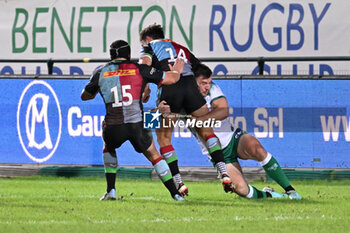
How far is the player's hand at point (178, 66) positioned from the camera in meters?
10.9

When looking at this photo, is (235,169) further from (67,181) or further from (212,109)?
(67,181)

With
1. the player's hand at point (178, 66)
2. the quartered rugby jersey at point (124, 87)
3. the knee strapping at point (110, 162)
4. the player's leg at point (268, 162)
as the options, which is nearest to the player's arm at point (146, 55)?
the player's hand at point (178, 66)

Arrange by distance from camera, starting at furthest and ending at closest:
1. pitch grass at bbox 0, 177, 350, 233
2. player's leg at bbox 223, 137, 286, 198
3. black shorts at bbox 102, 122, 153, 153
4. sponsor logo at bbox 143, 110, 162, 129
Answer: player's leg at bbox 223, 137, 286, 198 → sponsor logo at bbox 143, 110, 162, 129 → black shorts at bbox 102, 122, 153, 153 → pitch grass at bbox 0, 177, 350, 233

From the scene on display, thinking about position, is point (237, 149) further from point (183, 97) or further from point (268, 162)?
point (183, 97)

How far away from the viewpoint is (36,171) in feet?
46.4

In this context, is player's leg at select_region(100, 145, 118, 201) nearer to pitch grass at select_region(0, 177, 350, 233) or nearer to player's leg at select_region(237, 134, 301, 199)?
pitch grass at select_region(0, 177, 350, 233)

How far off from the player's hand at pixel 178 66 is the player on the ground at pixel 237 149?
268mm

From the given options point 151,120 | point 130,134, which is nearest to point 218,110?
point 151,120

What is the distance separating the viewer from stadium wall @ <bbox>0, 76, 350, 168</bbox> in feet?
43.8

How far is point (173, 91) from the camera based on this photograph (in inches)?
444

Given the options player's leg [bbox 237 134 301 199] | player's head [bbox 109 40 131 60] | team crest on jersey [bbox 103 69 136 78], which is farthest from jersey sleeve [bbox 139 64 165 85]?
player's leg [bbox 237 134 301 199]

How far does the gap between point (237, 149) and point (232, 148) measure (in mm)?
71

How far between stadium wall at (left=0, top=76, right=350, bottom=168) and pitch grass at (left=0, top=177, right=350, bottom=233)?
2.94ft

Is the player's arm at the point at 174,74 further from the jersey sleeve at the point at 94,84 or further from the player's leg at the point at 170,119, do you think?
the jersey sleeve at the point at 94,84
